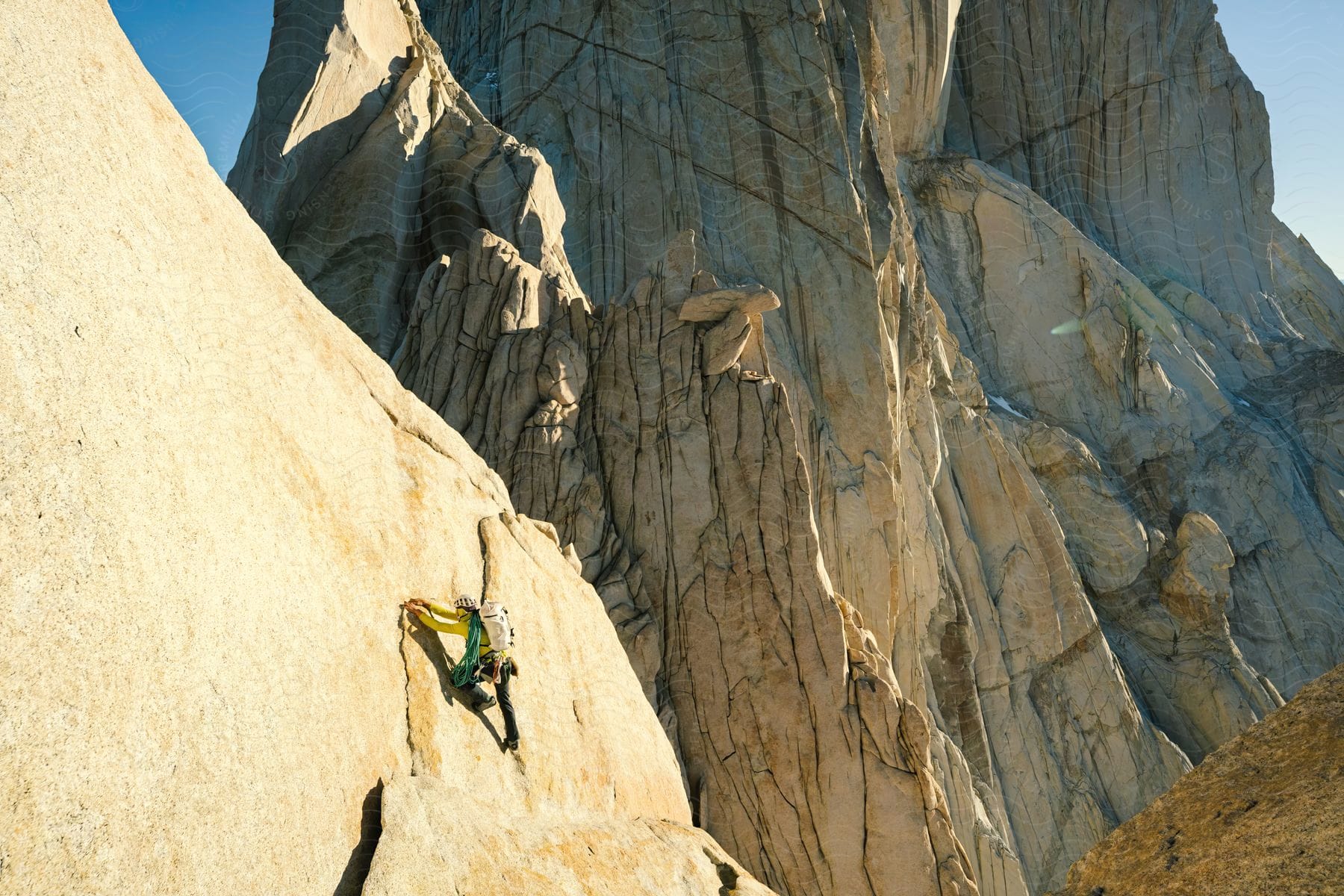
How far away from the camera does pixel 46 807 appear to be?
4.18 m

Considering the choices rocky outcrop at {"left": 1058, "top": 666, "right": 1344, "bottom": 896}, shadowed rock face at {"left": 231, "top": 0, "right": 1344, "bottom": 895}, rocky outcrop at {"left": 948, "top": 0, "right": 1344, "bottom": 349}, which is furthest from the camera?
rocky outcrop at {"left": 948, "top": 0, "right": 1344, "bottom": 349}

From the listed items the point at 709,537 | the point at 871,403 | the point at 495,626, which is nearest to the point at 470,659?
the point at 495,626

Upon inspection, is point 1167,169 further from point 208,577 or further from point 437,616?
point 208,577

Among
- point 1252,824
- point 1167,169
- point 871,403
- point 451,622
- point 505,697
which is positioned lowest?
point 1252,824

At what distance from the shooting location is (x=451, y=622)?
23.9ft

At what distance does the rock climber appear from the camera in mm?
7098

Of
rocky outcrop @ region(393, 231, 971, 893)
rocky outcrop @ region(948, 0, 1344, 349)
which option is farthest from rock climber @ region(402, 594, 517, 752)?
rocky outcrop @ region(948, 0, 1344, 349)

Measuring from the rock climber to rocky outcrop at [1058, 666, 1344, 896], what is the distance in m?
3.71

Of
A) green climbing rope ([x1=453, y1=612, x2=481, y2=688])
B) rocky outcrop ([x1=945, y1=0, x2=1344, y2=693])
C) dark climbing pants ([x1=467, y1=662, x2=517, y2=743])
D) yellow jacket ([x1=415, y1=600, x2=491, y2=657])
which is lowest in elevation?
dark climbing pants ([x1=467, y1=662, x2=517, y2=743])

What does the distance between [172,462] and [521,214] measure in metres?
11.4

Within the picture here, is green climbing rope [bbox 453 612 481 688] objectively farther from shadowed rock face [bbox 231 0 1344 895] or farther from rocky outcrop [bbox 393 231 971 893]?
rocky outcrop [bbox 393 231 971 893]

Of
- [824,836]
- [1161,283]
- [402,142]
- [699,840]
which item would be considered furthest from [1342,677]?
[1161,283]

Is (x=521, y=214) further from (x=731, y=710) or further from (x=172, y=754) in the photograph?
(x=172, y=754)

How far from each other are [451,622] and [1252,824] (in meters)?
4.73
